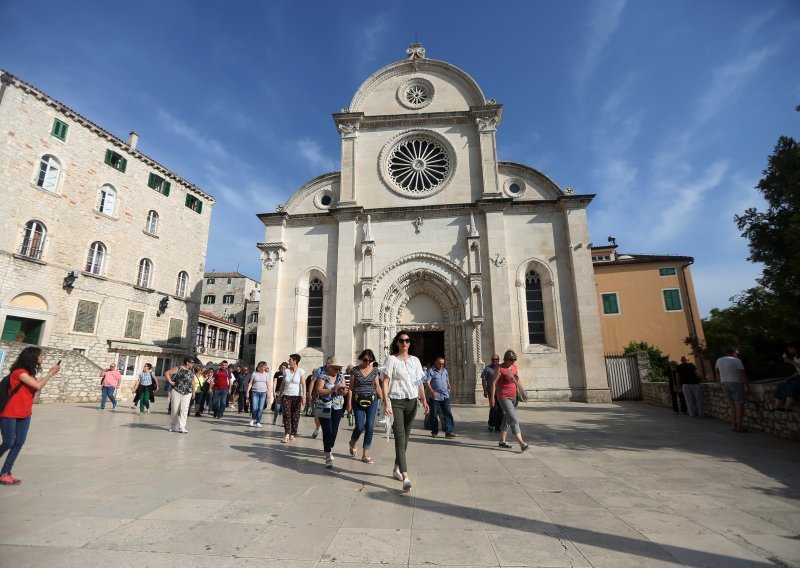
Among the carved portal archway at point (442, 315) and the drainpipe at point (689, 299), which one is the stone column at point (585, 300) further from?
the drainpipe at point (689, 299)

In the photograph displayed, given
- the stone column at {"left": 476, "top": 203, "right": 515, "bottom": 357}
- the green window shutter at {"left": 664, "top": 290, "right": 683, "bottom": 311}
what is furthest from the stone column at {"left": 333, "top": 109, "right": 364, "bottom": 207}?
the green window shutter at {"left": 664, "top": 290, "right": 683, "bottom": 311}

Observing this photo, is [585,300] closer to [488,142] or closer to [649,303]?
[488,142]

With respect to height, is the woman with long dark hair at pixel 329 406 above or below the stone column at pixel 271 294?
below

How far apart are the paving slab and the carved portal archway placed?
31.4 ft

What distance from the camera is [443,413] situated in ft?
30.0

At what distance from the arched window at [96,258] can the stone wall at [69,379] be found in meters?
6.51

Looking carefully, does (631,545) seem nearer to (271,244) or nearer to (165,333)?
(271,244)

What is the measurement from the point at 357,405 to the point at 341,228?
1385 cm

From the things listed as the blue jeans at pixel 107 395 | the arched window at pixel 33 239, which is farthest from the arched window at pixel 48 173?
the blue jeans at pixel 107 395

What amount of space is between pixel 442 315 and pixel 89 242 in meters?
19.9

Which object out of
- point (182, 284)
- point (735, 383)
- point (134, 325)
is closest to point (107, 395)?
point (134, 325)

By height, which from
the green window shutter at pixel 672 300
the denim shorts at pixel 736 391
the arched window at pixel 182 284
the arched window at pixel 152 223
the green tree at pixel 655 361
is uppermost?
the arched window at pixel 152 223

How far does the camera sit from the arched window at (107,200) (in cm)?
2261

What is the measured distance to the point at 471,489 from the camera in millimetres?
4863
